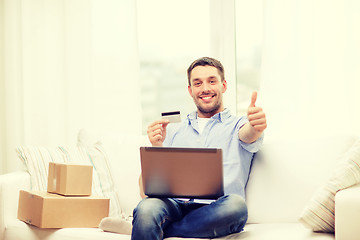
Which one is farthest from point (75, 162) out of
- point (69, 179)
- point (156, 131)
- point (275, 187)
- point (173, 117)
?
point (275, 187)

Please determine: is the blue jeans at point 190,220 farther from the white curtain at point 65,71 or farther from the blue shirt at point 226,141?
the white curtain at point 65,71

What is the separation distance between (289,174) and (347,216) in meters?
0.58

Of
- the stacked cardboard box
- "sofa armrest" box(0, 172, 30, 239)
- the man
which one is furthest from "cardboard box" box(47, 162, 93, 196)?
the man

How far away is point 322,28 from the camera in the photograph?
9.41ft

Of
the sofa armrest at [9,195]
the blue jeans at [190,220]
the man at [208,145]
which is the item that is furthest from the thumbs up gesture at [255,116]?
the sofa armrest at [9,195]

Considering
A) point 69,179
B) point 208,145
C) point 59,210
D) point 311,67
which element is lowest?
point 59,210

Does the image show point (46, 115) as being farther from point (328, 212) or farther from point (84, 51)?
point (328, 212)

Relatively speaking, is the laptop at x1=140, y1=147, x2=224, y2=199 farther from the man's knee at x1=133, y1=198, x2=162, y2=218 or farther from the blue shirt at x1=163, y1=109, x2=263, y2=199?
the blue shirt at x1=163, y1=109, x2=263, y2=199

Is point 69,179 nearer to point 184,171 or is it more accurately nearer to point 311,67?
point 184,171

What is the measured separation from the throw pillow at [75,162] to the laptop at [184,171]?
61 centimetres

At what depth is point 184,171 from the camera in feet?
6.10

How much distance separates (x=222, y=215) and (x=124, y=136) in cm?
102

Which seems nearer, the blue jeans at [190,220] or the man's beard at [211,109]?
the blue jeans at [190,220]

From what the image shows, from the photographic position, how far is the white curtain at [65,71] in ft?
10.9
